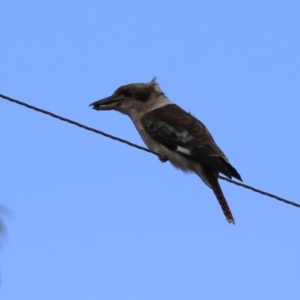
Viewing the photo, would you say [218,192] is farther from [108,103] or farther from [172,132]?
[108,103]

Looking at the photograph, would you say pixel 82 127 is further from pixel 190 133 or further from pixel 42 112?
pixel 190 133

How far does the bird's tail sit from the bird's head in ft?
3.78

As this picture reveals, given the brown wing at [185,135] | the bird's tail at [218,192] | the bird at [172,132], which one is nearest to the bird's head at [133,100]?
the bird at [172,132]

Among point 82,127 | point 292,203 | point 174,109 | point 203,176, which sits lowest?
point 292,203

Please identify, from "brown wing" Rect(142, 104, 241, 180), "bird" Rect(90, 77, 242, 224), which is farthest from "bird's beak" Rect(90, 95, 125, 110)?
"brown wing" Rect(142, 104, 241, 180)

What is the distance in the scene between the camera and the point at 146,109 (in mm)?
7648

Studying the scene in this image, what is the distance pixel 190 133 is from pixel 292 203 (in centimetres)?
261

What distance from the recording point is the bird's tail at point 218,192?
6.53m

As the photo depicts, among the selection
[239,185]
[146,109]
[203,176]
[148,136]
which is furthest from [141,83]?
[239,185]

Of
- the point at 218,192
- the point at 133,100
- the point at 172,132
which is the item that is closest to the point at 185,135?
the point at 172,132

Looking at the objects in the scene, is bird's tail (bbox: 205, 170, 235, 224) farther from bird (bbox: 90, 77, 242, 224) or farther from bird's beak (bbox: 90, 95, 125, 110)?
bird's beak (bbox: 90, 95, 125, 110)

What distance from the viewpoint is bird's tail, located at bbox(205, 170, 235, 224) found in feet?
21.4

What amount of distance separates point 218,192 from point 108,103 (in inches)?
61.3

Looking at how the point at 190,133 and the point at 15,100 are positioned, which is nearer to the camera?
the point at 15,100
